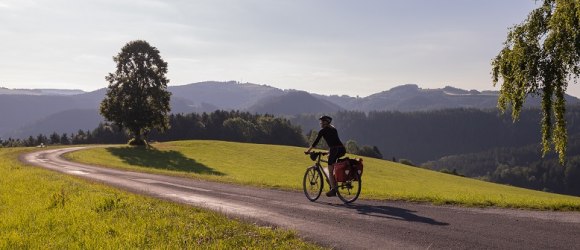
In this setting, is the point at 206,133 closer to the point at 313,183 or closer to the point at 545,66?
the point at 313,183

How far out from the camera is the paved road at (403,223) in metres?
8.84

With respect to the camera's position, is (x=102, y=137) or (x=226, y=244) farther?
(x=102, y=137)

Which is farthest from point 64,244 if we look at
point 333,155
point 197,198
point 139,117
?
point 139,117

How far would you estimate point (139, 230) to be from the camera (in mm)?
9430

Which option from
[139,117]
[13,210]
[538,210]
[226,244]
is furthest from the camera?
[139,117]

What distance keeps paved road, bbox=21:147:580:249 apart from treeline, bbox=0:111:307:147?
113592mm

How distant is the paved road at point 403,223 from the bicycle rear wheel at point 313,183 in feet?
0.98

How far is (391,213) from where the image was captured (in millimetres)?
12328

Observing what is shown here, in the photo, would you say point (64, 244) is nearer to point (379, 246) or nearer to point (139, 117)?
point (379, 246)

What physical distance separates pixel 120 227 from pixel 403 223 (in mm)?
6668

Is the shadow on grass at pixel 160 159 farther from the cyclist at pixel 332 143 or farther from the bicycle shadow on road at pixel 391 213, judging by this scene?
the bicycle shadow on road at pixel 391 213

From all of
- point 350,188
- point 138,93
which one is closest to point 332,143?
point 350,188

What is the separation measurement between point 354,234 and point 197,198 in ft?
25.8

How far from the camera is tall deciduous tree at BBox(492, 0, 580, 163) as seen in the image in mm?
14086
